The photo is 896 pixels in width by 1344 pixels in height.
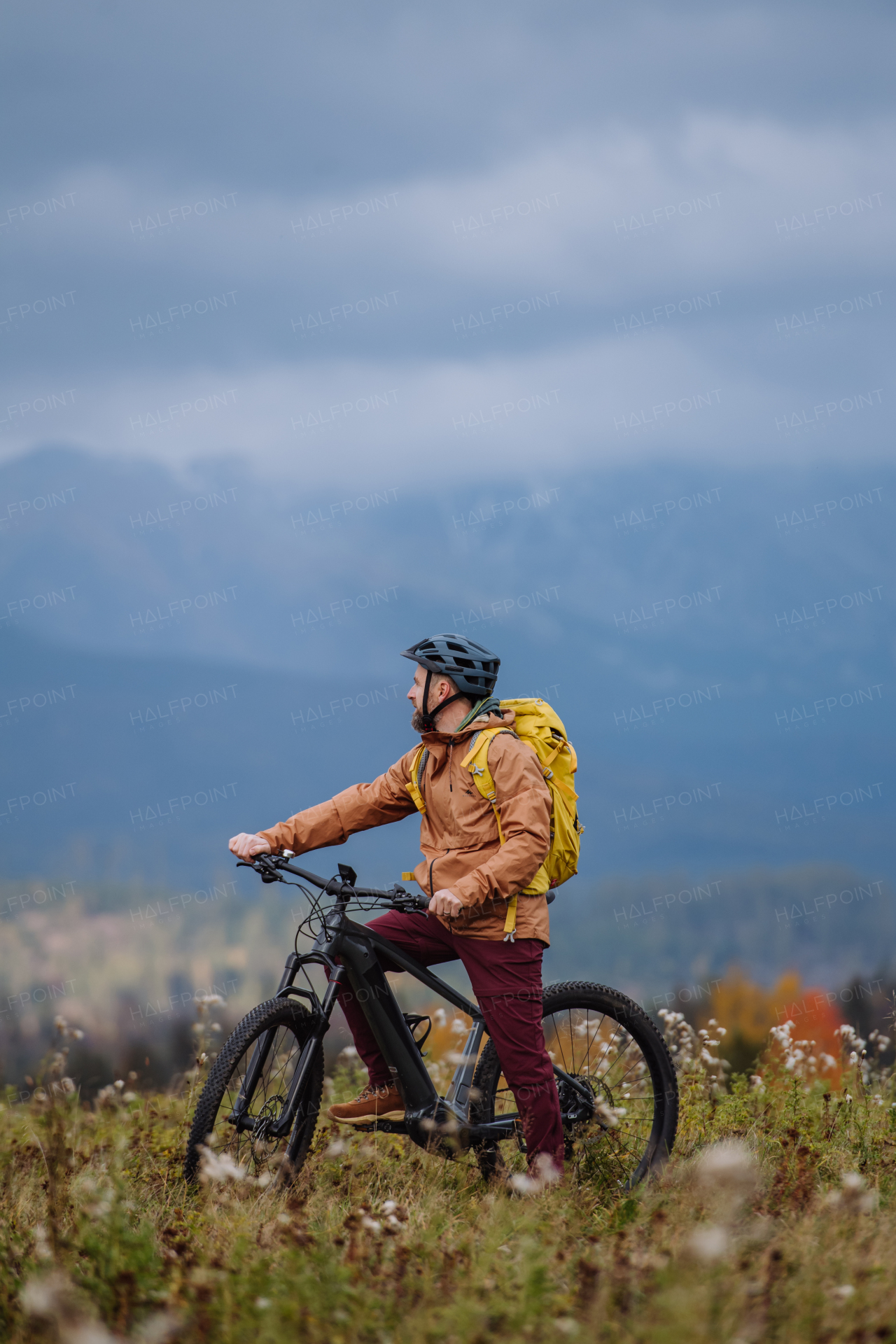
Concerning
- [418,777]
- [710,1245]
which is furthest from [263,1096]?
[710,1245]

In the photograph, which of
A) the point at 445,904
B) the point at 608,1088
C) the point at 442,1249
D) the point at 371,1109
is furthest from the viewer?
the point at 608,1088

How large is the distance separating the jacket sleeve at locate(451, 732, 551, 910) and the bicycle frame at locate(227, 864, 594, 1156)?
19.4 inches

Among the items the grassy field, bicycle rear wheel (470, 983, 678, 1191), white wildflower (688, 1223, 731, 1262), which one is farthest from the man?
→ white wildflower (688, 1223, 731, 1262)

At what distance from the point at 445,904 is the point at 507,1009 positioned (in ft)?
2.30

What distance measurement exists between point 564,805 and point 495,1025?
980 mm

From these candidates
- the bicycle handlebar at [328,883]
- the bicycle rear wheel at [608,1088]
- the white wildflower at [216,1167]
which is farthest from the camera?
the bicycle rear wheel at [608,1088]

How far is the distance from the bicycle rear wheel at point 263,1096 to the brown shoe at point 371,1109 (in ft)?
0.38

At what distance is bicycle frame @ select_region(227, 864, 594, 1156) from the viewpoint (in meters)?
5.11

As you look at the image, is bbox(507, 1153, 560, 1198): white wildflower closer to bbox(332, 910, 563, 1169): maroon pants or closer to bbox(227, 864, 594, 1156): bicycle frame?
bbox(332, 910, 563, 1169): maroon pants

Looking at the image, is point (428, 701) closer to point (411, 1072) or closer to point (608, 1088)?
point (411, 1072)

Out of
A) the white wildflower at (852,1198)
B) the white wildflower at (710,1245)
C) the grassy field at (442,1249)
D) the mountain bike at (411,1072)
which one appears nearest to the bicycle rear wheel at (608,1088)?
the mountain bike at (411,1072)

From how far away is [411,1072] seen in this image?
5.39 m

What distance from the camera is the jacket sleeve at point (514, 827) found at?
4.94 metres

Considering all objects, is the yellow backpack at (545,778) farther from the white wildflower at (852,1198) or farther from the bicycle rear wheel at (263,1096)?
the white wildflower at (852,1198)
